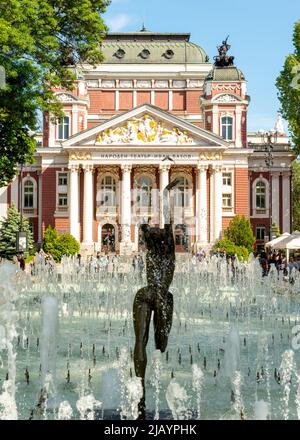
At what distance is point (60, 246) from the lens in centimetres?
4384

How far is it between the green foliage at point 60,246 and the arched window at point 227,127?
14695 millimetres

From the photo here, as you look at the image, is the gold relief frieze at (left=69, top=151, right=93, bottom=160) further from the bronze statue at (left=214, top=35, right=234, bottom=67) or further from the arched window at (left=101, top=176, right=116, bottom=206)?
the bronze statue at (left=214, top=35, right=234, bottom=67)

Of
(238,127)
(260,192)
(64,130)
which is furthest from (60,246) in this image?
(260,192)

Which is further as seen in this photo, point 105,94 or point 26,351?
point 105,94

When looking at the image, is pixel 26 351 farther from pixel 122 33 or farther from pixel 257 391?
pixel 122 33

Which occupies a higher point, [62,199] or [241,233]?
[62,199]

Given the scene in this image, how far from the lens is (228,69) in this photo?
51844 millimetres

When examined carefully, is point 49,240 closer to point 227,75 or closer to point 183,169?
point 183,169

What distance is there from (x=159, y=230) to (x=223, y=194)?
43819 mm

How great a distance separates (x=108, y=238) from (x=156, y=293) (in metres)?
42.9

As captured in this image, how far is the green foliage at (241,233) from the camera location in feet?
148

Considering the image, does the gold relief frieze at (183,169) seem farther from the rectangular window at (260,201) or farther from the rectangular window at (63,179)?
the rectangular window at (63,179)

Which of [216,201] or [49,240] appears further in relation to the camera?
[216,201]
